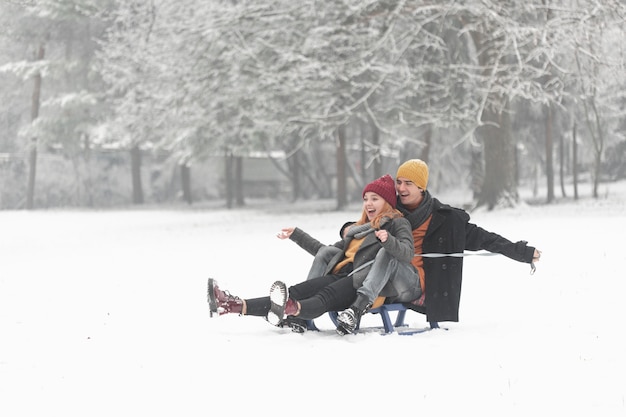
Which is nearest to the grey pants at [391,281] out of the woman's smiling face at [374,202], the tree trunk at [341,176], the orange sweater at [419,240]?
the orange sweater at [419,240]

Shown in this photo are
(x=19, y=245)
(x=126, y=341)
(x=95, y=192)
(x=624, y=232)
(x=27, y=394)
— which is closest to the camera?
(x=27, y=394)

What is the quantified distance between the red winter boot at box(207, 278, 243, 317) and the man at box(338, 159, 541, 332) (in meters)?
1.17

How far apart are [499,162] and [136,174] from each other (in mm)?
25142

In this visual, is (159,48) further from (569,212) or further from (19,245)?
(569,212)

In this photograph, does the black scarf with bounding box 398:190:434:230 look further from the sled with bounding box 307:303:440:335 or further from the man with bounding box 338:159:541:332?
the sled with bounding box 307:303:440:335

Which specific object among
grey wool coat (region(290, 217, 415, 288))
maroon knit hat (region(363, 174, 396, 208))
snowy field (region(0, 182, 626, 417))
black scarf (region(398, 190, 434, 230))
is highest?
maroon knit hat (region(363, 174, 396, 208))

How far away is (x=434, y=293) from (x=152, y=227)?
18.9m

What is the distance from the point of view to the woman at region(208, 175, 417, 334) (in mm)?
6336

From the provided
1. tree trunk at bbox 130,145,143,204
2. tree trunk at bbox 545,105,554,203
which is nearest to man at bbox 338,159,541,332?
tree trunk at bbox 545,105,554,203

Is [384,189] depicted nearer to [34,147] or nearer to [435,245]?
[435,245]

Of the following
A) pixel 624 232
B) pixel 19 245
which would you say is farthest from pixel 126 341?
pixel 19 245

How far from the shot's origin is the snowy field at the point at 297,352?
475 cm

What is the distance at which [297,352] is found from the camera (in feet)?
19.9

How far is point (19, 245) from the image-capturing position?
19.3 m
